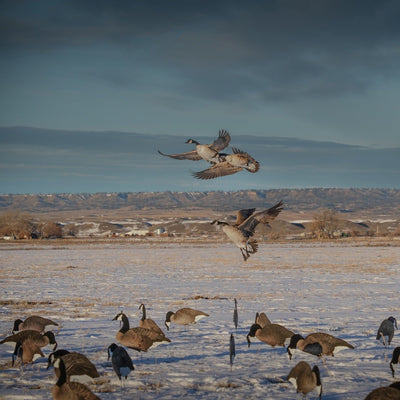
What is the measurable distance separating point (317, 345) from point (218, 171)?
20.6ft

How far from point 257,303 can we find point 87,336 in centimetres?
847

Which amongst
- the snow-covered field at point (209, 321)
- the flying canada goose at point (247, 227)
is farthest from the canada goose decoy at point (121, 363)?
the flying canada goose at point (247, 227)

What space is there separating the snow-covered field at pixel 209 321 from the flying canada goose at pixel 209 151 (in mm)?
4965

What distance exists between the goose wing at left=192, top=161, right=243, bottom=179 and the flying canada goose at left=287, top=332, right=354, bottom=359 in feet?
20.2

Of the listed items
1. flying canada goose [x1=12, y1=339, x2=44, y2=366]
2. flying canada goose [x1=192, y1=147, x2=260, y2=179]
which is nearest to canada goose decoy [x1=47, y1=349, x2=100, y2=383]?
flying canada goose [x1=12, y1=339, x2=44, y2=366]

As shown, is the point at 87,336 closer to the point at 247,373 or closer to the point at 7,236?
the point at 247,373

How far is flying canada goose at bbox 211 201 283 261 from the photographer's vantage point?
7.30 meters

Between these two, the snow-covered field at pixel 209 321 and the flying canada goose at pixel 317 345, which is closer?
the snow-covered field at pixel 209 321

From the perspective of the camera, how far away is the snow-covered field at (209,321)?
11016 mm

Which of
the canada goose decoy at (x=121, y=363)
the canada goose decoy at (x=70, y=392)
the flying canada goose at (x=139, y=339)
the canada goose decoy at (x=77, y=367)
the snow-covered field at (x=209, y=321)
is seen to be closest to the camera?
the canada goose decoy at (x=70, y=392)

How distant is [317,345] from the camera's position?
12234mm

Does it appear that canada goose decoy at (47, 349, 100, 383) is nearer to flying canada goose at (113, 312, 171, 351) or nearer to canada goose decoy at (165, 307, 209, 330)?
flying canada goose at (113, 312, 171, 351)

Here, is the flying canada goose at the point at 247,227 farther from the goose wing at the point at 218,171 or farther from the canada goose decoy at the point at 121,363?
the canada goose decoy at the point at 121,363

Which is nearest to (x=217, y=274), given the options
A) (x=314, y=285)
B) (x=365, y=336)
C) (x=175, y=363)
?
(x=314, y=285)
